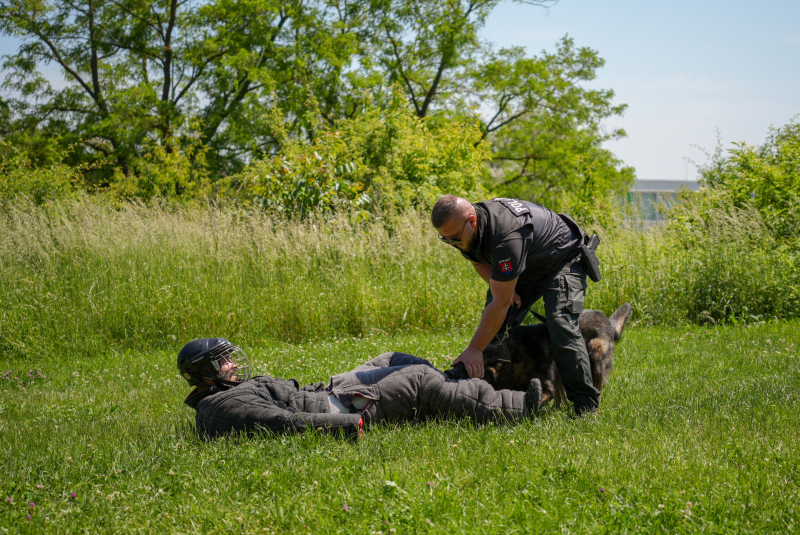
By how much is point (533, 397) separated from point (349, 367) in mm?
2755

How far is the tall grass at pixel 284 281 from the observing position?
8.60 m

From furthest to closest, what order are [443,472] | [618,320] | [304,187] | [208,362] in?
[304,187], [618,320], [208,362], [443,472]

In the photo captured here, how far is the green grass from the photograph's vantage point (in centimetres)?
299

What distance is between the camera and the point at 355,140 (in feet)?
51.5

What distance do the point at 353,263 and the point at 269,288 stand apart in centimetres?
143

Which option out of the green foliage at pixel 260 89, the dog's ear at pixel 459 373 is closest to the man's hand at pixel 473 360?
the dog's ear at pixel 459 373

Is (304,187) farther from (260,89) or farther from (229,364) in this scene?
(260,89)

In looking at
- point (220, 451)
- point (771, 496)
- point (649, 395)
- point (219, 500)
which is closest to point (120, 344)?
point (220, 451)

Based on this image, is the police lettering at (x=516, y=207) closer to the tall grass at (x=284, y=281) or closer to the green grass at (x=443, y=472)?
the green grass at (x=443, y=472)

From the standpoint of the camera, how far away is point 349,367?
6613 millimetres

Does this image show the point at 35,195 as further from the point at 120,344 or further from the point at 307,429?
the point at 307,429

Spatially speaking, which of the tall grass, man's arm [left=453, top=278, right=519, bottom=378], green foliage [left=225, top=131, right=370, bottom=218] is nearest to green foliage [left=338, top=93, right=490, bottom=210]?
green foliage [left=225, top=131, right=370, bottom=218]

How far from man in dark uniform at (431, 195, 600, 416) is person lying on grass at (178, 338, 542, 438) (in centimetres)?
27

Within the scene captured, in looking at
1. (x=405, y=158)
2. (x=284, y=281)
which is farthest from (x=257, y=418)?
(x=405, y=158)
